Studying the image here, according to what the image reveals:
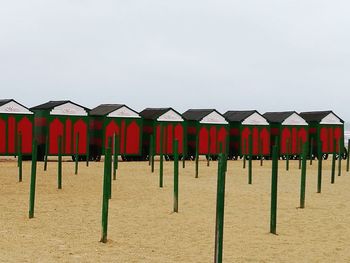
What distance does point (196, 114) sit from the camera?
43.1m

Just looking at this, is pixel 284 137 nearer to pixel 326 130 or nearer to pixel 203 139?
pixel 326 130

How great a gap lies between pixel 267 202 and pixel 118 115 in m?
21.4

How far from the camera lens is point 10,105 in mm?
35219

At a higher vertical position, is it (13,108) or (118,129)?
(13,108)

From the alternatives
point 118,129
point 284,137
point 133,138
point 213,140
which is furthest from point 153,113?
point 284,137

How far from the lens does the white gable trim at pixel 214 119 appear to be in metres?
41.7

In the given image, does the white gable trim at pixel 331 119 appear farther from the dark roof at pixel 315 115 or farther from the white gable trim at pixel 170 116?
the white gable trim at pixel 170 116

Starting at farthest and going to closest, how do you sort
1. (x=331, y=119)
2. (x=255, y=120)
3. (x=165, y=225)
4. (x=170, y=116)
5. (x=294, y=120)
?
(x=331, y=119), (x=294, y=120), (x=255, y=120), (x=170, y=116), (x=165, y=225)

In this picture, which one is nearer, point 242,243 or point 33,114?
point 242,243

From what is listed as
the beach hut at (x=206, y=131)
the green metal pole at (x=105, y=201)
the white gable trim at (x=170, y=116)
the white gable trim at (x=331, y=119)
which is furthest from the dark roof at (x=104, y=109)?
the green metal pole at (x=105, y=201)

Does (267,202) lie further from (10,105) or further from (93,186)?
(10,105)

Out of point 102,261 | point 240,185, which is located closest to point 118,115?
point 240,185

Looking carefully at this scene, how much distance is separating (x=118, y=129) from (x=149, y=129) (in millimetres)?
2676

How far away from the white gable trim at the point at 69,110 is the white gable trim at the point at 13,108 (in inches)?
58.9
